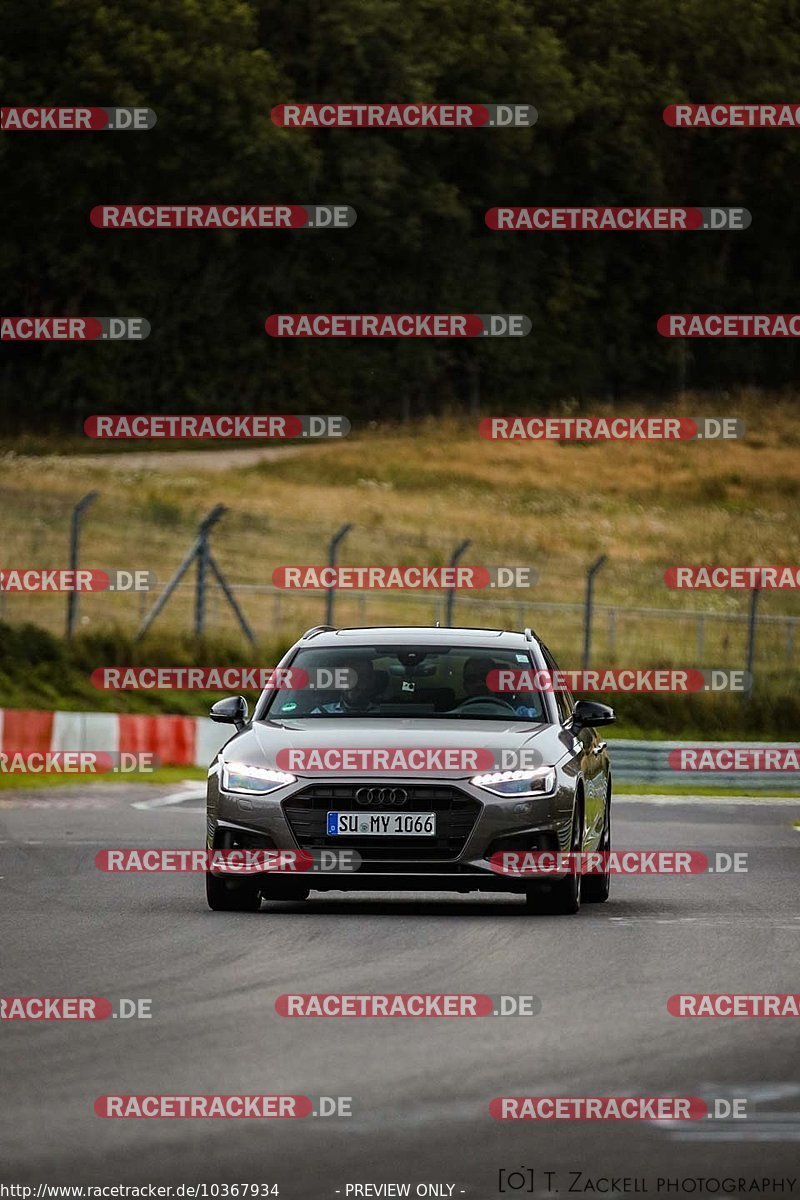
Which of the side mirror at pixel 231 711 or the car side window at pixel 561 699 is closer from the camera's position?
the side mirror at pixel 231 711

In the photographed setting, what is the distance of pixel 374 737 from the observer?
13.2 m

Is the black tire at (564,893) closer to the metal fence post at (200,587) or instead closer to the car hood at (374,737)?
the car hood at (374,737)

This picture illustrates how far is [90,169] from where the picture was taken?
2842 inches

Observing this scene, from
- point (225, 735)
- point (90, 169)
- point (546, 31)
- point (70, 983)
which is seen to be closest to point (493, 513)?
point (90, 169)

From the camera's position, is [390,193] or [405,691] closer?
[405,691]

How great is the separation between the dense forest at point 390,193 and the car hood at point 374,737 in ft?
187

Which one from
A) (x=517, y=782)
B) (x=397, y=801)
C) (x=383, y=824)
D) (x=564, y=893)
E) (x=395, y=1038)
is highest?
(x=517, y=782)

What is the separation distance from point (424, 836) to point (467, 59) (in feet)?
225

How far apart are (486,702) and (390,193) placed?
64.5 metres

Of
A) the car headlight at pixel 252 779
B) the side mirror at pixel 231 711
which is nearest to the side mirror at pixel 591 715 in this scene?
the side mirror at pixel 231 711

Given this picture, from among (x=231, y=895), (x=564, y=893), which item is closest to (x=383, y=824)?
(x=231, y=895)

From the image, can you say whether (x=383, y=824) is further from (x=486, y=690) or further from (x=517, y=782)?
(x=486, y=690)

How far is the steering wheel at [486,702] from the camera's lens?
46.2 feet

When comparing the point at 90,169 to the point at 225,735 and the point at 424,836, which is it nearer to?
the point at 225,735
